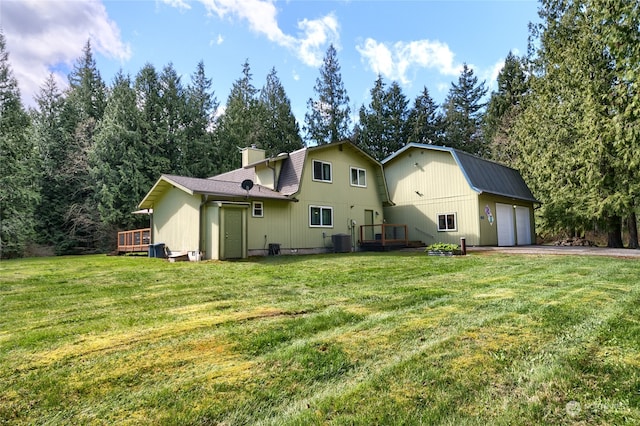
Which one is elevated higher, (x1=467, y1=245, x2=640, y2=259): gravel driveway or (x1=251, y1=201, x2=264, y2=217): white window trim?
(x1=251, y1=201, x2=264, y2=217): white window trim

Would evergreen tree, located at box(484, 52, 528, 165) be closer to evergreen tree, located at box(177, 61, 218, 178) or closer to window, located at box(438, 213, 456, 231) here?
window, located at box(438, 213, 456, 231)

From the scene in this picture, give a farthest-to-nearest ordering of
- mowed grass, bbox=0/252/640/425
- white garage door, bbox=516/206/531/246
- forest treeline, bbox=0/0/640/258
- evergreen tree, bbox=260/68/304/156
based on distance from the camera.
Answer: evergreen tree, bbox=260/68/304/156 → white garage door, bbox=516/206/531/246 → forest treeline, bbox=0/0/640/258 → mowed grass, bbox=0/252/640/425

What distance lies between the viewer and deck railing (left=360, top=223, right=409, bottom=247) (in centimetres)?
1692

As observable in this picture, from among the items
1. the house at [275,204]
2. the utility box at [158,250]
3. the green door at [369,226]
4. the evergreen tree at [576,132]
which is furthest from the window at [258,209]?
the evergreen tree at [576,132]

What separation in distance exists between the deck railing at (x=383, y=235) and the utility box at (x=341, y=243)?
1.61 metres

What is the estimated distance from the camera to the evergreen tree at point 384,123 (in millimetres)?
33812

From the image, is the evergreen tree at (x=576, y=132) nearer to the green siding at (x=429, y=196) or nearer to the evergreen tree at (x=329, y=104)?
the green siding at (x=429, y=196)

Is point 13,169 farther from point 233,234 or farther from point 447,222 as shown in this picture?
point 447,222

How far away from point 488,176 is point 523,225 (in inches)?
174

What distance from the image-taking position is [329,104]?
3350 centimetres

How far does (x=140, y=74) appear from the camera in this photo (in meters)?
26.5

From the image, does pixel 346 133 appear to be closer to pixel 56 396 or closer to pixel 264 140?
pixel 264 140

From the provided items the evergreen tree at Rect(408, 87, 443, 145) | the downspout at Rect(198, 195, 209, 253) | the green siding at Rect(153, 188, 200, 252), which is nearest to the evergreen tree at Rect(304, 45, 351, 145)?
the evergreen tree at Rect(408, 87, 443, 145)

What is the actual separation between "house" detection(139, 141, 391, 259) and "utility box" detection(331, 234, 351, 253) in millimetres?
45
